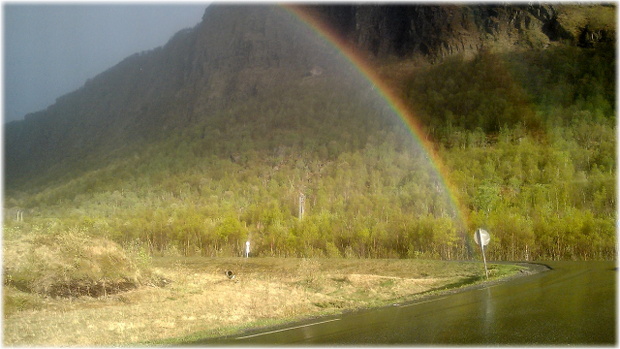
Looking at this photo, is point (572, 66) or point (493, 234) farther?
point (572, 66)

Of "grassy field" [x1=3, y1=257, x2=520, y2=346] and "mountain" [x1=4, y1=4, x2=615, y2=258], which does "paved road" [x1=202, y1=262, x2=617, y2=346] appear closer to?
"grassy field" [x1=3, y1=257, x2=520, y2=346]

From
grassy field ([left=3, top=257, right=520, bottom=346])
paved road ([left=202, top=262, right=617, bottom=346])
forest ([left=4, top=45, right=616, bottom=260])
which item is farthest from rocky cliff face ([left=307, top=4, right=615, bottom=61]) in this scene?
paved road ([left=202, top=262, right=617, bottom=346])

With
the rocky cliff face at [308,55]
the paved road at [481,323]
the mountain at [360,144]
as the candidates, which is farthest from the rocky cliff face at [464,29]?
the paved road at [481,323]

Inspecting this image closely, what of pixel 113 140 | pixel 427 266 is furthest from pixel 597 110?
pixel 113 140

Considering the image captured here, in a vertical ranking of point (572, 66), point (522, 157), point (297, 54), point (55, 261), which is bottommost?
point (55, 261)

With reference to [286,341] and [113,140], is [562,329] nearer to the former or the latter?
[286,341]

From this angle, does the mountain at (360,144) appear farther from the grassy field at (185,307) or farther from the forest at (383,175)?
the grassy field at (185,307)
